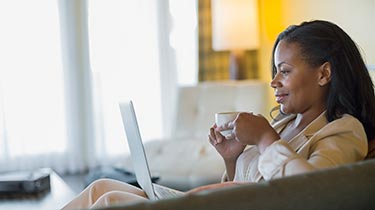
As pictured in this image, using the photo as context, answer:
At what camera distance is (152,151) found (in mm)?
3355

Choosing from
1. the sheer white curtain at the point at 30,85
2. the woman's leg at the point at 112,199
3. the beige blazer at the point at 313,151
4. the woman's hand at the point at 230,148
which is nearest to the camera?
the beige blazer at the point at 313,151

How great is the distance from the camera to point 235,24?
386 centimetres

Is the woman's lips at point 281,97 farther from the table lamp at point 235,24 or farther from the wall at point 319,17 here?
the table lamp at point 235,24

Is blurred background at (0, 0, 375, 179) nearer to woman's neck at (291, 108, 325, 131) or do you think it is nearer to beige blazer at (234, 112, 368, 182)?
woman's neck at (291, 108, 325, 131)

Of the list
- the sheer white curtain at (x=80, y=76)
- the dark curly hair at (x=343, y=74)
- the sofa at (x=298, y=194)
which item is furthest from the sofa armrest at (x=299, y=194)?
the sheer white curtain at (x=80, y=76)

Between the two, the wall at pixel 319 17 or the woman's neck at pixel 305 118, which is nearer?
the woman's neck at pixel 305 118

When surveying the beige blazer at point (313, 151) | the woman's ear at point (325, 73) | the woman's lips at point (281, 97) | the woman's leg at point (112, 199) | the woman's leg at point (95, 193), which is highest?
the woman's ear at point (325, 73)

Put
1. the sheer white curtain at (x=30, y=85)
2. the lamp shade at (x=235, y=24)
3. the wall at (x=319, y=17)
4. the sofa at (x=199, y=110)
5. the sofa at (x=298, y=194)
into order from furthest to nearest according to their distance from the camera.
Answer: the sheer white curtain at (x=30, y=85)
the lamp shade at (x=235, y=24)
the sofa at (x=199, y=110)
the wall at (x=319, y=17)
the sofa at (x=298, y=194)

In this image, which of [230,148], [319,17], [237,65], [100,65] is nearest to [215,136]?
[230,148]

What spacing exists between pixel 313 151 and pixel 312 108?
250mm

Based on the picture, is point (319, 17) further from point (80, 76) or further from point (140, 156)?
point (80, 76)

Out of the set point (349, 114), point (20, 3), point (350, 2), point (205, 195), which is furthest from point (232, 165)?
point (20, 3)

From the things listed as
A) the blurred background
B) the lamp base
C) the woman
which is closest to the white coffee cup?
the woman

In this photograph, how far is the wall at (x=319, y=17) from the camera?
2256 millimetres
